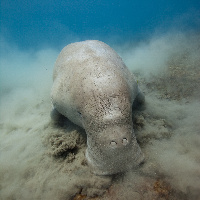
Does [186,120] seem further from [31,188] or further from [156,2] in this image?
[156,2]

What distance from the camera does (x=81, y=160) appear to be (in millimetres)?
3367

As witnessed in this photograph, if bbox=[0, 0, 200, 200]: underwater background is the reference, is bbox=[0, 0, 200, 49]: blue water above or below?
above

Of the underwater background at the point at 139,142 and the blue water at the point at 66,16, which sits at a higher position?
the blue water at the point at 66,16

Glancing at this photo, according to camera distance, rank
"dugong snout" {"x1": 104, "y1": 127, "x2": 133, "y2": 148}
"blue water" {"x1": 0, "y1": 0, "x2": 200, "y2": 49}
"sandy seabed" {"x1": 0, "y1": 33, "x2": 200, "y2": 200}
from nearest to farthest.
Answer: "dugong snout" {"x1": 104, "y1": 127, "x2": 133, "y2": 148}
"sandy seabed" {"x1": 0, "y1": 33, "x2": 200, "y2": 200}
"blue water" {"x1": 0, "y1": 0, "x2": 200, "y2": 49}

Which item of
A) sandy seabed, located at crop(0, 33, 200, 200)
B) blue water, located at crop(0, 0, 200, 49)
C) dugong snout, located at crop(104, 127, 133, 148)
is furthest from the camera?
blue water, located at crop(0, 0, 200, 49)

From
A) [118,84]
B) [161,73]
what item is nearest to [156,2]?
[161,73]

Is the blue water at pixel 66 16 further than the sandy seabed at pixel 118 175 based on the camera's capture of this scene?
Yes

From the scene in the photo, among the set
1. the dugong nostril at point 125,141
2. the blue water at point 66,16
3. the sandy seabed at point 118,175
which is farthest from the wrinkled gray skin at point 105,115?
the blue water at point 66,16

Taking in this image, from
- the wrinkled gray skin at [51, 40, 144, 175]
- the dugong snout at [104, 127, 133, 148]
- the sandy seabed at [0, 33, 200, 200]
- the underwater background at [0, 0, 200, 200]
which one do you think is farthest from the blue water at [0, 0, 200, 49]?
the dugong snout at [104, 127, 133, 148]

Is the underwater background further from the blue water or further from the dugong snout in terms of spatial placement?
the blue water

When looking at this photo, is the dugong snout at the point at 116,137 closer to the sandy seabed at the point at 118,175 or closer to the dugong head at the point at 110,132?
the dugong head at the point at 110,132

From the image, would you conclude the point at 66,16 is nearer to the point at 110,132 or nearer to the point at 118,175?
the point at 110,132

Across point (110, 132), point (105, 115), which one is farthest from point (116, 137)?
point (105, 115)

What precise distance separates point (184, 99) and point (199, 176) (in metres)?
3.47
